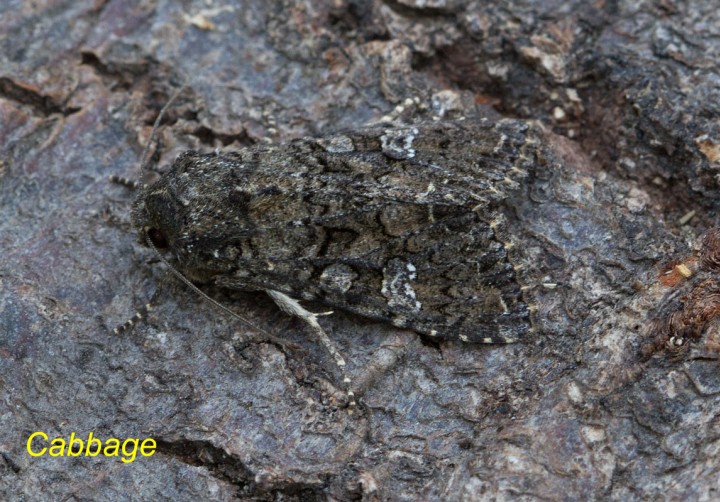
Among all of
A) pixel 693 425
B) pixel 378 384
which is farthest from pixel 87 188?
pixel 693 425

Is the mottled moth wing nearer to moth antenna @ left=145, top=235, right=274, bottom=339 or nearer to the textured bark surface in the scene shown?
moth antenna @ left=145, top=235, right=274, bottom=339

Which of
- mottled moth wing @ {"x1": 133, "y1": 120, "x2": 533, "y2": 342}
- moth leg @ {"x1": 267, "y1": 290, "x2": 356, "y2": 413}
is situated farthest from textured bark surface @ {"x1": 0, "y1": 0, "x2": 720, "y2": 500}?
mottled moth wing @ {"x1": 133, "y1": 120, "x2": 533, "y2": 342}

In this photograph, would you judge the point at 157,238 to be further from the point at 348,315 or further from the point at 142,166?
the point at 348,315

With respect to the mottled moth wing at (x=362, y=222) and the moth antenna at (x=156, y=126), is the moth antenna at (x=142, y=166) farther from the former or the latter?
the mottled moth wing at (x=362, y=222)

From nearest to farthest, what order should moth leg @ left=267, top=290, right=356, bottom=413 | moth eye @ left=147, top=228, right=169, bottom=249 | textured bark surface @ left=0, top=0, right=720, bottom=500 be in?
textured bark surface @ left=0, top=0, right=720, bottom=500, moth leg @ left=267, top=290, right=356, bottom=413, moth eye @ left=147, top=228, right=169, bottom=249

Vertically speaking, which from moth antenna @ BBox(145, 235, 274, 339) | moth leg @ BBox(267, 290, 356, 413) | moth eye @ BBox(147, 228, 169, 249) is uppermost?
moth eye @ BBox(147, 228, 169, 249)

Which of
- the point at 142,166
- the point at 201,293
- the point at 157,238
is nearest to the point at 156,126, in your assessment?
the point at 142,166

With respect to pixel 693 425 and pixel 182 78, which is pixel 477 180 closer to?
pixel 693 425
